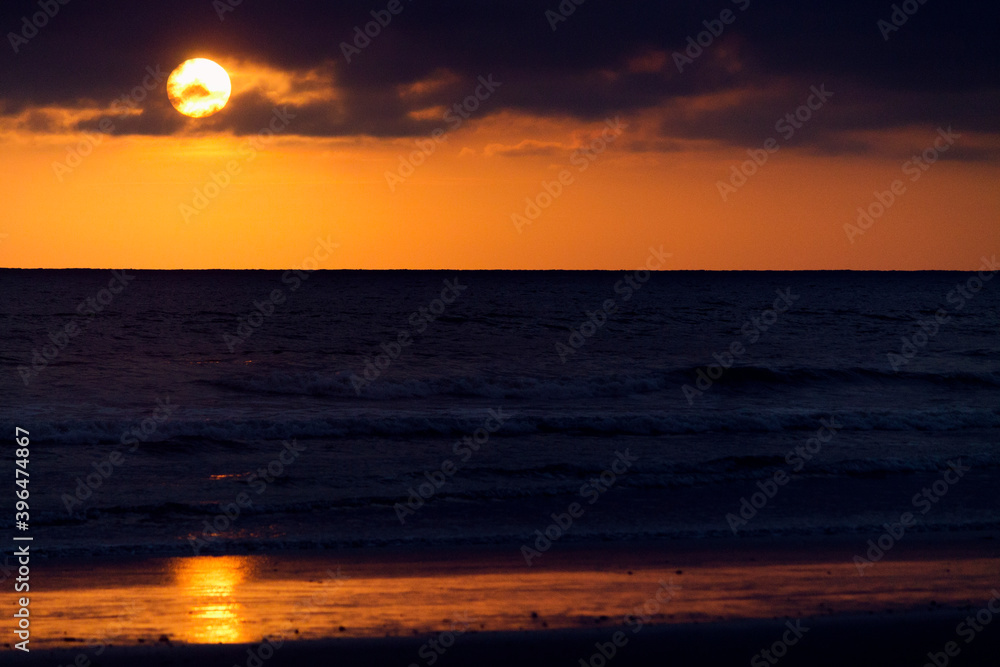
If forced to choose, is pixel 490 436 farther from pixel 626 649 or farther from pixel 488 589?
pixel 626 649

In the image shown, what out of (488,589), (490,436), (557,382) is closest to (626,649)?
(488,589)

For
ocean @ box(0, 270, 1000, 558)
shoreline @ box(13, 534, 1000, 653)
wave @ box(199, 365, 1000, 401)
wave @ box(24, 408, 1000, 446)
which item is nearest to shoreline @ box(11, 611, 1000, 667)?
shoreline @ box(13, 534, 1000, 653)

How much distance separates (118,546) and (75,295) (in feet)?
248

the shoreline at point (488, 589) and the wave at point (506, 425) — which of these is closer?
the shoreline at point (488, 589)

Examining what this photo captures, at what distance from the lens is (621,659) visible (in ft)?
22.7

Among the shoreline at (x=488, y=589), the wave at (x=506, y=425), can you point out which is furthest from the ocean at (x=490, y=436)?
the shoreline at (x=488, y=589)

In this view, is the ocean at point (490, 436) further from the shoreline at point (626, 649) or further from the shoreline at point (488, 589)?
the shoreline at point (626, 649)

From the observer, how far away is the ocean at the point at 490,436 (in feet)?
37.5

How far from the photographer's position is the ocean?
11422mm

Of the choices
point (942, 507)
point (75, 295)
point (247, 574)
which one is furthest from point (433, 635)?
point (75, 295)

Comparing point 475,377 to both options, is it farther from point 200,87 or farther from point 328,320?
point 328,320

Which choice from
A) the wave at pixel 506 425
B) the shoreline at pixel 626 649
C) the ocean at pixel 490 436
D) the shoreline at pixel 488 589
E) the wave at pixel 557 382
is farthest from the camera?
the wave at pixel 557 382

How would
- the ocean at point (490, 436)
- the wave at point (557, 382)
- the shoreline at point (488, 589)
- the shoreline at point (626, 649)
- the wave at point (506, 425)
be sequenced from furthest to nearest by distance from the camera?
1. the wave at point (557, 382)
2. the wave at point (506, 425)
3. the ocean at point (490, 436)
4. the shoreline at point (488, 589)
5. the shoreline at point (626, 649)

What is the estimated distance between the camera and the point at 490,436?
1847cm
